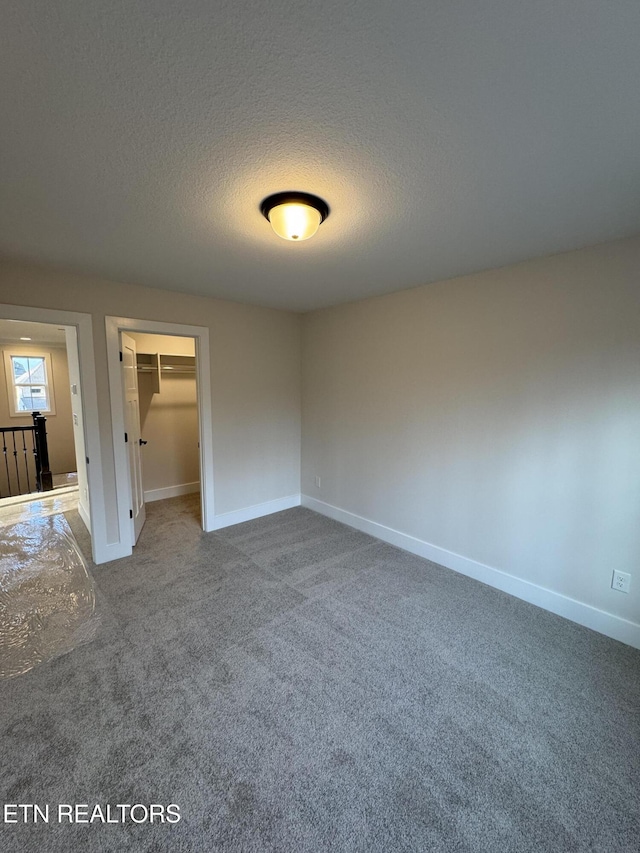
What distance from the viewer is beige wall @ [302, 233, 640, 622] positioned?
82.7 inches

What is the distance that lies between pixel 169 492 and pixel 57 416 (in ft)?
12.7

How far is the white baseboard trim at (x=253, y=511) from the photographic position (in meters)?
3.80

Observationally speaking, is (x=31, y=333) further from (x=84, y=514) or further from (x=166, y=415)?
(x=84, y=514)

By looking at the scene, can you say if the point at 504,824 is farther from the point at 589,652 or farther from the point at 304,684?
the point at 589,652

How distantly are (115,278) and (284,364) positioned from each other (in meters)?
1.90

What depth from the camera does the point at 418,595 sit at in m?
2.60

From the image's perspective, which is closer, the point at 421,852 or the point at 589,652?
the point at 421,852

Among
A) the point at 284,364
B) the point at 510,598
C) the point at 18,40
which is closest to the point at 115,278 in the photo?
the point at 284,364

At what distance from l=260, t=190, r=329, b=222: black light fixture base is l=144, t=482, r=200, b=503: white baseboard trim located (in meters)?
4.03

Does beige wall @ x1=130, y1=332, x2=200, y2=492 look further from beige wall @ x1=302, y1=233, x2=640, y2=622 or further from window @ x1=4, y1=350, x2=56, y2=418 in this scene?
window @ x1=4, y1=350, x2=56, y2=418

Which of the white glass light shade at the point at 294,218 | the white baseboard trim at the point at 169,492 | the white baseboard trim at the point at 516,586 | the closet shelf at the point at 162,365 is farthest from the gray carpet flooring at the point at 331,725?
the closet shelf at the point at 162,365

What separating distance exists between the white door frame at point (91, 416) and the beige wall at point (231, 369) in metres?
0.04

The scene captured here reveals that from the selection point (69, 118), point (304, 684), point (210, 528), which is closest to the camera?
point (69, 118)

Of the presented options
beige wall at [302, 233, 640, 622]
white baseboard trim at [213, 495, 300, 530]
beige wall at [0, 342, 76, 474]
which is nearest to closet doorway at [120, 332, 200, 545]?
white baseboard trim at [213, 495, 300, 530]
